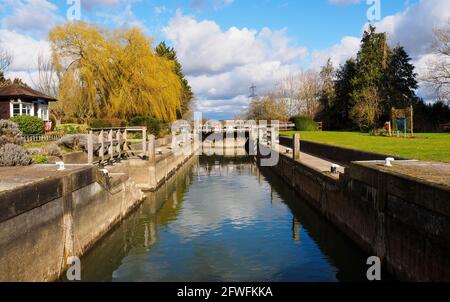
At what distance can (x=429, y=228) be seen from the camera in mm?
7043

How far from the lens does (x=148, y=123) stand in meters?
39.9

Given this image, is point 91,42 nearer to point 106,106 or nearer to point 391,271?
point 106,106

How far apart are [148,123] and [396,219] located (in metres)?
33.5

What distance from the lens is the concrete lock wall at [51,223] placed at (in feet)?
22.5

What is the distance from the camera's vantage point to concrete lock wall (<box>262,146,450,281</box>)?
6.76 m

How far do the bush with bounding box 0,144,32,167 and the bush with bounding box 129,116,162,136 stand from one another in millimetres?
25783

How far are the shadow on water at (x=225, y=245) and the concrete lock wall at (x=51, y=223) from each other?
753 mm

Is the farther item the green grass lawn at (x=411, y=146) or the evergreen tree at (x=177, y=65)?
the evergreen tree at (x=177, y=65)

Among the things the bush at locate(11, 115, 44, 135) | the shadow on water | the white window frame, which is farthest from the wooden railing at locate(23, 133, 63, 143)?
the shadow on water

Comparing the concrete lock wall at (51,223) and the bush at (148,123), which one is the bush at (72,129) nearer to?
the bush at (148,123)

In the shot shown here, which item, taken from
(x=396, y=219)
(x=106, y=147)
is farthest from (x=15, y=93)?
(x=396, y=219)

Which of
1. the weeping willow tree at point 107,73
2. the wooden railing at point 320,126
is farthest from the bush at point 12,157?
the wooden railing at point 320,126

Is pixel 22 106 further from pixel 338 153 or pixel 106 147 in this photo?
pixel 338 153
